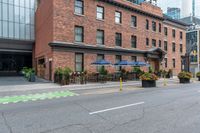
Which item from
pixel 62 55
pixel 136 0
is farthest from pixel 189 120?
pixel 136 0

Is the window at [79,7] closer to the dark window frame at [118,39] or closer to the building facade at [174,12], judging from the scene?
the dark window frame at [118,39]

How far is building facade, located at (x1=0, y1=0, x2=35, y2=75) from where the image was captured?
36562 millimetres

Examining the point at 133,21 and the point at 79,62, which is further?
the point at 133,21

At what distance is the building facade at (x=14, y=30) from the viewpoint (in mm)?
36562

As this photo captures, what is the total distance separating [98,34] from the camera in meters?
26.4

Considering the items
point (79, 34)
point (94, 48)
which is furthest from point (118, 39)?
point (79, 34)

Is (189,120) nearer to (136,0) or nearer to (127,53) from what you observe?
(127,53)

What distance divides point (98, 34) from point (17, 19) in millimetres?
20441

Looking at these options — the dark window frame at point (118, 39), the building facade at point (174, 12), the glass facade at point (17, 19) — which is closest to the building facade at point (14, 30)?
the glass facade at point (17, 19)

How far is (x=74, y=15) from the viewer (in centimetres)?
2372

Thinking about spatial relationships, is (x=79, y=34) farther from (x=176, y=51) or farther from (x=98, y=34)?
(x=176, y=51)

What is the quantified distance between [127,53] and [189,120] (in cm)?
2320

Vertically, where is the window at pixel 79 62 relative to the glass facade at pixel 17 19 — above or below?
below

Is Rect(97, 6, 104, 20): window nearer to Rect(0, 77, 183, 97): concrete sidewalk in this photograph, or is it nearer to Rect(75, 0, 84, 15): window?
Rect(75, 0, 84, 15): window
